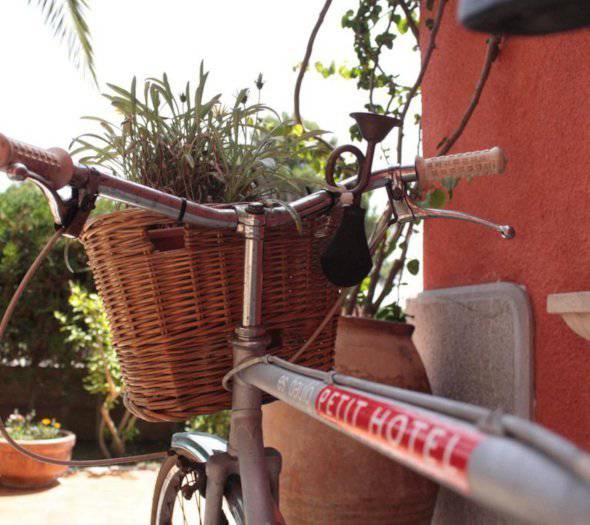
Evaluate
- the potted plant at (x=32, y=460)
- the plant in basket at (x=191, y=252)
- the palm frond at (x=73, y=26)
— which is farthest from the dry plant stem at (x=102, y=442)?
the plant in basket at (x=191, y=252)

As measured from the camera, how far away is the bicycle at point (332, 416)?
44cm

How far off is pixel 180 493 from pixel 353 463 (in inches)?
21.0

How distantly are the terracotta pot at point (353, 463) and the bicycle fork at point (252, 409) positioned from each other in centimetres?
68

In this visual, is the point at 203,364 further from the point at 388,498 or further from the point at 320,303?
the point at 388,498

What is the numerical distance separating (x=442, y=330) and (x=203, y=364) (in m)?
1.14

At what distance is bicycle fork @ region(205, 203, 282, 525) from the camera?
1099 mm

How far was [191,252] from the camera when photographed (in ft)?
A: 3.76

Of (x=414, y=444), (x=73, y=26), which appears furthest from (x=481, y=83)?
(x=73, y=26)

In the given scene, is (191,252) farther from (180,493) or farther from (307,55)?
(307,55)

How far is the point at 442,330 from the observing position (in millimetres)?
2141

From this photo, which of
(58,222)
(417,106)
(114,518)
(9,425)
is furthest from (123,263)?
(9,425)

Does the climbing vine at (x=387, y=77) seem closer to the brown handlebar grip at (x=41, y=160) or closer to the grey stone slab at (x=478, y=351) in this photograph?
the grey stone slab at (x=478, y=351)

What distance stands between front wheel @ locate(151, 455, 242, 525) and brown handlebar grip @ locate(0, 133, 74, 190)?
65 centimetres

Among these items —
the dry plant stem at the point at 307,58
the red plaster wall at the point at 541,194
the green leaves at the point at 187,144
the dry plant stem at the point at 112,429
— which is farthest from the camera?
the dry plant stem at the point at 112,429
